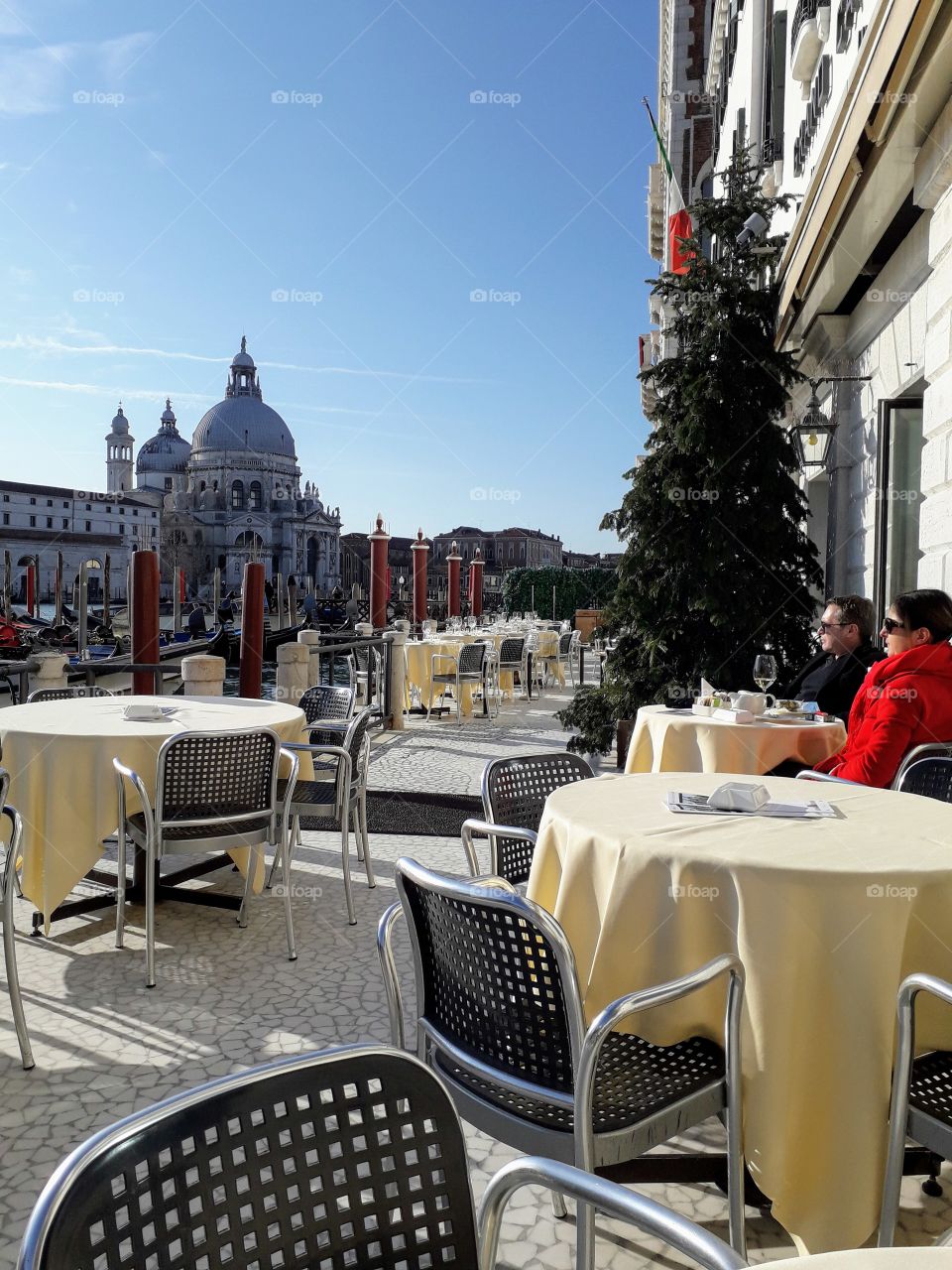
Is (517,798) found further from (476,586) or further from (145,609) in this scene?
(476,586)

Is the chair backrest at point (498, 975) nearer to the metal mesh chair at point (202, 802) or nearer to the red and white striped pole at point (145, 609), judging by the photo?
the metal mesh chair at point (202, 802)

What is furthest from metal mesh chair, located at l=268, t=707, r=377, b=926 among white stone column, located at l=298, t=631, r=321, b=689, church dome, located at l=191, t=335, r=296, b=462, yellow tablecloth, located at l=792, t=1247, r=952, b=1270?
church dome, located at l=191, t=335, r=296, b=462

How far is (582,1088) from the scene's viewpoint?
173 centimetres

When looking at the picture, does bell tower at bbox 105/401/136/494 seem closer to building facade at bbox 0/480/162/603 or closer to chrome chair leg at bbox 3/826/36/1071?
building facade at bbox 0/480/162/603

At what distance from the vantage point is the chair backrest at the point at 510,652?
11.9 meters

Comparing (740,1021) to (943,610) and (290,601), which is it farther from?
(290,601)

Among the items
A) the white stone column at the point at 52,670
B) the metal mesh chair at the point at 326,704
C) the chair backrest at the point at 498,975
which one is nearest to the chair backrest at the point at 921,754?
the chair backrest at the point at 498,975

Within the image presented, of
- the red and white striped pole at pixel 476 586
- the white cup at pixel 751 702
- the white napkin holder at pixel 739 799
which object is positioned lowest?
the white napkin holder at pixel 739 799

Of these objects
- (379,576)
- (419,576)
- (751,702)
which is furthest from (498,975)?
(419,576)

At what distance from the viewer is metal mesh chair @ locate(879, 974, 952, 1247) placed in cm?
179

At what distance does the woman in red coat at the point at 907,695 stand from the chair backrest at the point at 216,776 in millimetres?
2216

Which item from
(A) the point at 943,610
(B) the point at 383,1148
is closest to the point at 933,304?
(A) the point at 943,610

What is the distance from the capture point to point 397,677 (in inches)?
419

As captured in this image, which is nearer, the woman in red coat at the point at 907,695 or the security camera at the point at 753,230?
the woman in red coat at the point at 907,695
